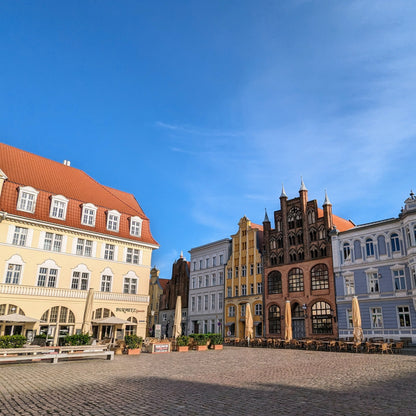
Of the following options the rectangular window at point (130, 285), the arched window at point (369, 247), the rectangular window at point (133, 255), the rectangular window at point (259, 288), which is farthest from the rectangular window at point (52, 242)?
the arched window at point (369, 247)

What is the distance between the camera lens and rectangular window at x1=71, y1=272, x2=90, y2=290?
2959 cm

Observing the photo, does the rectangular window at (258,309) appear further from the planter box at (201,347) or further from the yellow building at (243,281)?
the planter box at (201,347)

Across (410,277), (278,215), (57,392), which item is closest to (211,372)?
(57,392)

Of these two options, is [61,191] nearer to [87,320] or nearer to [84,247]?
[84,247]

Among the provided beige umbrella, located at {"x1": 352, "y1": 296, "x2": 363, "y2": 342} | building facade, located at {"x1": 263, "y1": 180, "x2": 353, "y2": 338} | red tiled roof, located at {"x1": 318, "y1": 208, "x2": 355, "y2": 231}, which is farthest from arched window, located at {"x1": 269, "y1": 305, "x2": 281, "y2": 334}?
beige umbrella, located at {"x1": 352, "y1": 296, "x2": 363, "y2": 342}

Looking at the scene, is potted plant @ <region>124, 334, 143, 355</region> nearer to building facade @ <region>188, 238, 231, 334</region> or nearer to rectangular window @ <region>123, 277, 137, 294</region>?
rectangular window @ <region>123, 277, 137, 294</region>

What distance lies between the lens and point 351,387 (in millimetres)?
10734

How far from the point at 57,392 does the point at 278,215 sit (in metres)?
39.4

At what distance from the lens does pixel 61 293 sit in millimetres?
28516

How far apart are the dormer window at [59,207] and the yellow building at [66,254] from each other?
79 millimetres

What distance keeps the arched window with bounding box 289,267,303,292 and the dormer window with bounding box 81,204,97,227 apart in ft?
78.8

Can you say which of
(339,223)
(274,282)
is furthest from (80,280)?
(339,223)

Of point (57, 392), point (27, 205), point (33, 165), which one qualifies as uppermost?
point (33, 165)

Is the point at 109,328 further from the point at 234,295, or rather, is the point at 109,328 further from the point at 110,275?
the point at 234,295
